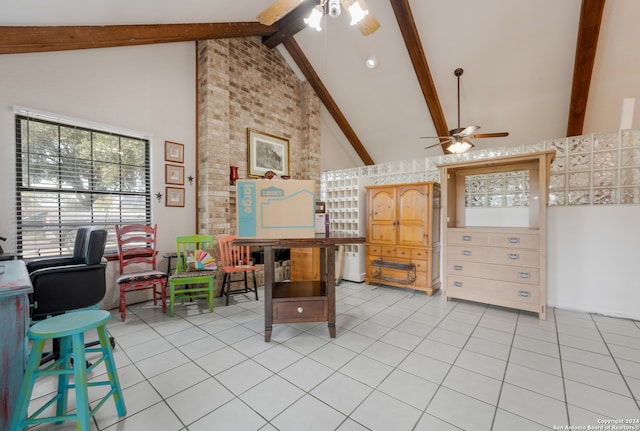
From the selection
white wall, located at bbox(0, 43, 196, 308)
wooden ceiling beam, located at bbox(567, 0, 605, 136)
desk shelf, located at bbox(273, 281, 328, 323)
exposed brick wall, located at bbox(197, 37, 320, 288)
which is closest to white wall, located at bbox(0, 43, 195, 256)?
white wall, located at bbox(0, 43, 196, 308)

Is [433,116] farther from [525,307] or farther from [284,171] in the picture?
[525,307]

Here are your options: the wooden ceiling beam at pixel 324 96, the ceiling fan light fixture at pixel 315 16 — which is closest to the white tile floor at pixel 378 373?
the ceiling fan light fixture at pixel 315 16

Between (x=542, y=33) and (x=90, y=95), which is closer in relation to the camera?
(x=90, y=95)

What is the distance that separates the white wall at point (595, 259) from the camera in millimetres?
3035

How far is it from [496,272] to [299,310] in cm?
261

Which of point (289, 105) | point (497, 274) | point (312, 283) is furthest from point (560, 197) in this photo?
point (289, 105)

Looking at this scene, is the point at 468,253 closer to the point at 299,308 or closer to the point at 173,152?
the point at 299,308

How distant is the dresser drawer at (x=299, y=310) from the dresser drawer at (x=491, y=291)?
2154mm

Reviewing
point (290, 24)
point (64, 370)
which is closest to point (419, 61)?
point (290, 24)

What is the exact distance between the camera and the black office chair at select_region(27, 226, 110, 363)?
6.46ft

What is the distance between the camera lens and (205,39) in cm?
394

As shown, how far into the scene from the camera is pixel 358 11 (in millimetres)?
2510

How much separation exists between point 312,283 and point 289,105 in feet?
13.4

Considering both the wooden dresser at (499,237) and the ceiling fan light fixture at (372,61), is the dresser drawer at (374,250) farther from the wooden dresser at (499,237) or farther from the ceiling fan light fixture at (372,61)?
the ceiling fan light fixture at (372,61)
